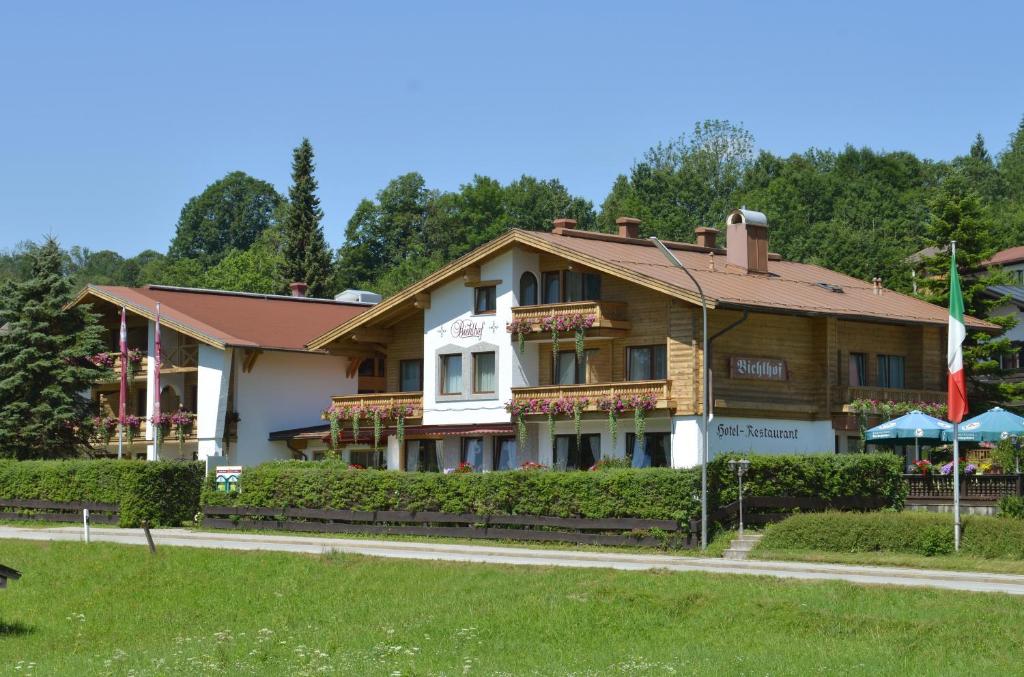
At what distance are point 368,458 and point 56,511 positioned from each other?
15.1m

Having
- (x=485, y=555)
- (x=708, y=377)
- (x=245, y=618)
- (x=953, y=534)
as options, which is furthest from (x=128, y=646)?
(x=708, y=377)

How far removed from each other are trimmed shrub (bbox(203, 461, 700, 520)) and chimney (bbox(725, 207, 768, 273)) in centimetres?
1711

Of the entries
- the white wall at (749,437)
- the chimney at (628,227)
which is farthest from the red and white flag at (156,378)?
the white wall at (749,437)

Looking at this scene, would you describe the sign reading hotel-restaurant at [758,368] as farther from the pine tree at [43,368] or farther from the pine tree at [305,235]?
the pine tree at [305,235]

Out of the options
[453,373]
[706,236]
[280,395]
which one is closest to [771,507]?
[453,373]

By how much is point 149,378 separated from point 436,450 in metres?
11.6

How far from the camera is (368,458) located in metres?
60.2

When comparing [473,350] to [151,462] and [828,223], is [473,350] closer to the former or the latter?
[151,462]

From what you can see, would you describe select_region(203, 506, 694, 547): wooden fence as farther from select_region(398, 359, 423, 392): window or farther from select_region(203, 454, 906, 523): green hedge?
select_region(398, 359, 423, 392): window

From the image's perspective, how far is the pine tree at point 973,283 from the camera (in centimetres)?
5900

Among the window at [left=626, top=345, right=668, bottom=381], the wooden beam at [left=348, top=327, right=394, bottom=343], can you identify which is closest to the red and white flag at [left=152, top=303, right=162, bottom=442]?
the wooden beam at [left=348, top=327, right=394, bottom=343]

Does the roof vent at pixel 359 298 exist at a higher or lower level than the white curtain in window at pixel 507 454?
higher

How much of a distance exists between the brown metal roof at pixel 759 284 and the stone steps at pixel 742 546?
10.4 meters

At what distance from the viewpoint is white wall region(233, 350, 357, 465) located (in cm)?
5875
